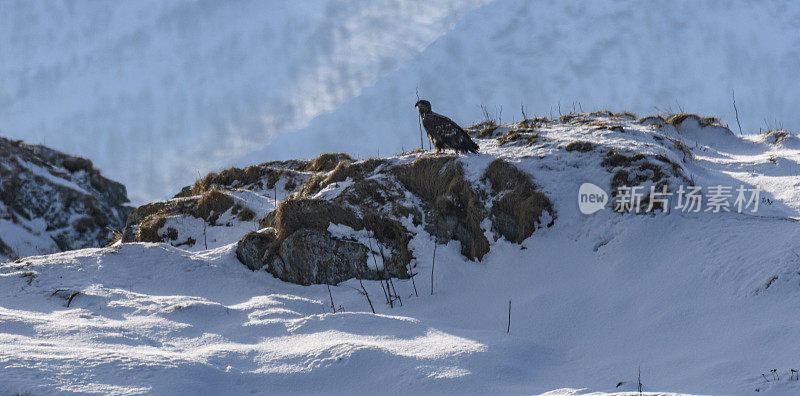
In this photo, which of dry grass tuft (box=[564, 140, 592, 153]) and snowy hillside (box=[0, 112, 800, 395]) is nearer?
snowy hillside (box=[0, 112, 800, 395])

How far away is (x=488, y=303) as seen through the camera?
24.5 feet

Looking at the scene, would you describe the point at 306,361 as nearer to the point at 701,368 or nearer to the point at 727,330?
the point at 701,368

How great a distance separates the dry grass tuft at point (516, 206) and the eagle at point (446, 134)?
1268mm

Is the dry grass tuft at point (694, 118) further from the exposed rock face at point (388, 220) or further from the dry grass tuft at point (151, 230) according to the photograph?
the dry grass tuft at point (151, 230)

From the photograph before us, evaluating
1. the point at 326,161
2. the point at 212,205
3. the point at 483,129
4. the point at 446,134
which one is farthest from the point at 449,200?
the point at 326,161

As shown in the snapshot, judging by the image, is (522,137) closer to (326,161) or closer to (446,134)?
(446,134)

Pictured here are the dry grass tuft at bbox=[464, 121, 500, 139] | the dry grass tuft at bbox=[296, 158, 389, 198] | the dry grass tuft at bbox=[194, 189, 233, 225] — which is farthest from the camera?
the dry grass tuft at bbox=[464, 121, 500, 139]

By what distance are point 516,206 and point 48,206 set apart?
69.4ft

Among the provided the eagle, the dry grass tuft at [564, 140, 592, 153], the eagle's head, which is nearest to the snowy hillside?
the dry grass tuft at [564, 140, 592, 153]

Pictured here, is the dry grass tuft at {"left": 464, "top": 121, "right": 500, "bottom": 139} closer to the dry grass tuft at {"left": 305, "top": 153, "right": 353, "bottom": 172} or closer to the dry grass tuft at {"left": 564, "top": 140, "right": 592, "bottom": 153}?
the dry grass tuft at {"left": 564, "top": 140, "right": 592, "bottom": 153}

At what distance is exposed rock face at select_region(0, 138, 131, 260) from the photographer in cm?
2114

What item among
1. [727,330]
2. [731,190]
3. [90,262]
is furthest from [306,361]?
[731,190]

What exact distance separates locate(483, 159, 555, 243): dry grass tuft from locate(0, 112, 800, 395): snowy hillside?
93mm

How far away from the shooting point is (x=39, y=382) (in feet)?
14.7
